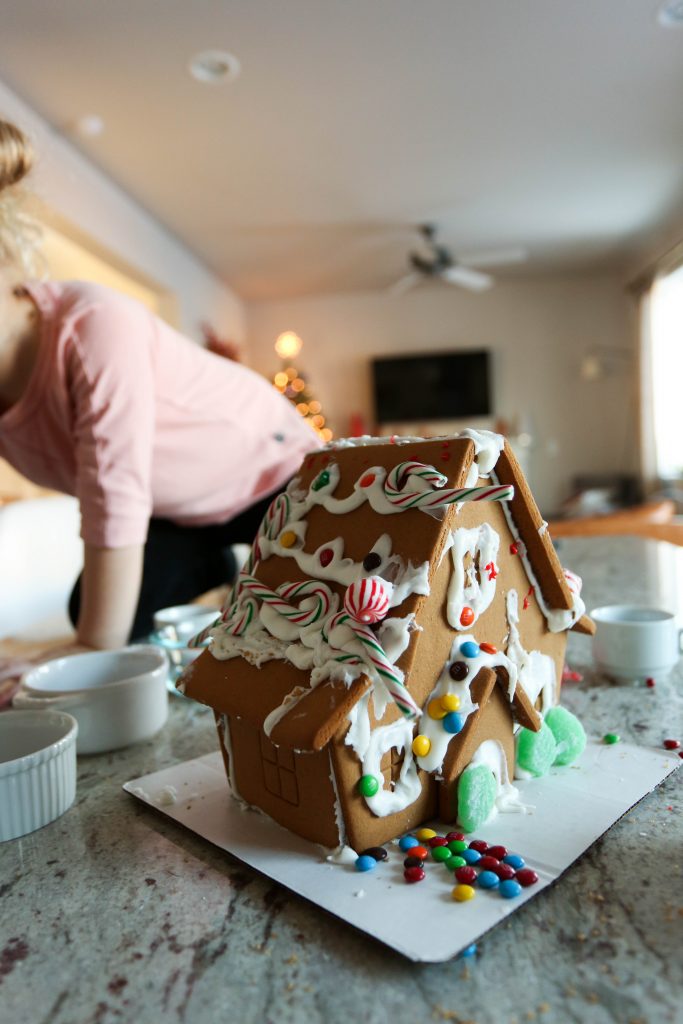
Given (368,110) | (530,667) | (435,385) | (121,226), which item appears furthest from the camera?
(435,385)

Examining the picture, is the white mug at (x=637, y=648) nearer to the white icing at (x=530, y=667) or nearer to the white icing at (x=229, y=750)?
the white icing at (x=530, y=667)

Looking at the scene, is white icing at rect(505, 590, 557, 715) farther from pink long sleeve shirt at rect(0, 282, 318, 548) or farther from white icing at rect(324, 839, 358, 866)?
pink long sleeve shirt at rect(0, 282, 318, 548)

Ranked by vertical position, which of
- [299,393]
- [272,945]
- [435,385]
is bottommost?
[272,945]

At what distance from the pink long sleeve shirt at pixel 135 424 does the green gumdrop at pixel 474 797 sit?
1.94 ft

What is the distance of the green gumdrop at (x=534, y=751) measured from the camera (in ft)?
2.06

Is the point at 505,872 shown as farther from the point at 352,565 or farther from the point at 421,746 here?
the point at 352,565

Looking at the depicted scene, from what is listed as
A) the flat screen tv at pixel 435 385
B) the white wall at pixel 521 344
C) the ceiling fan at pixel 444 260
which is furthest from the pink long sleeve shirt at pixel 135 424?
the white wall at pixel 521 344

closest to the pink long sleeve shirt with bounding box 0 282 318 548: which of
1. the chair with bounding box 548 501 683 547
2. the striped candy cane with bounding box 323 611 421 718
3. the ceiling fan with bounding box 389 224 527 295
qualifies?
the striped candy cane with bounding box 323 611 421 718

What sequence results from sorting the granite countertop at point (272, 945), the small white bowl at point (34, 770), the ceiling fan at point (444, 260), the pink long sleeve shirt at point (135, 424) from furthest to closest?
the ceiling fan at point (444, 260) → the pink long sleeve shirt at point (135, 424) → the small white bowl at point (34, 770) → the granite countertop at point (272, 945)

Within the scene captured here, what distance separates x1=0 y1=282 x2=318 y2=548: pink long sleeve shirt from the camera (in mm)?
995

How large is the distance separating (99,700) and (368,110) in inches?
129

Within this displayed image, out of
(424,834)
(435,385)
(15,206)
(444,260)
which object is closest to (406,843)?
(424,834)

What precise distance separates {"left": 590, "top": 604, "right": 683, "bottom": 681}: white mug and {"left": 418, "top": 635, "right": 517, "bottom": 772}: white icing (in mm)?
401

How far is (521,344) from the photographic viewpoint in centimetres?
688
